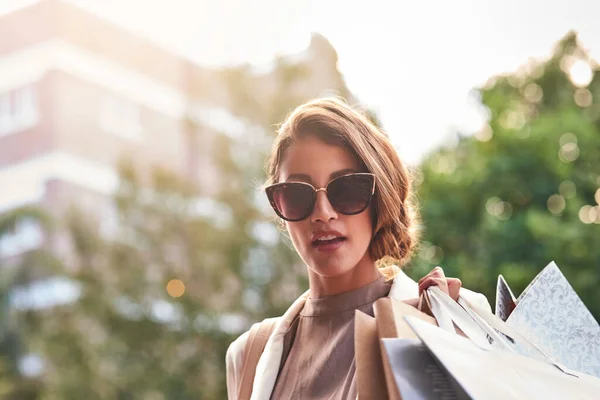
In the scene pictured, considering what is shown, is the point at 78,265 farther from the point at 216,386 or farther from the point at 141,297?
the point at 216,386

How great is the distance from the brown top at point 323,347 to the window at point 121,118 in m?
26.0

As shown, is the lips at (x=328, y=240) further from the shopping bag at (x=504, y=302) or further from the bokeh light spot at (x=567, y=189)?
the bokeh light spot at (x=567, y=189)

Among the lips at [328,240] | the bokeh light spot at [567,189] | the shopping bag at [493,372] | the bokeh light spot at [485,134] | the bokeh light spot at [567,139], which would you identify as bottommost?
the shopping bag at [493,372]

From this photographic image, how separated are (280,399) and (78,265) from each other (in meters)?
14.6

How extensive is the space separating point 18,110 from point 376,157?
87.8 feet

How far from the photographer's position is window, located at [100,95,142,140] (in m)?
26.9

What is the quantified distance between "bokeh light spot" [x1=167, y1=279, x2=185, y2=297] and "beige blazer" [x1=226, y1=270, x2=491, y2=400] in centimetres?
1308

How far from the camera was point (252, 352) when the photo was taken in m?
1.73

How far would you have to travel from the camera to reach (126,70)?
90.2 feet

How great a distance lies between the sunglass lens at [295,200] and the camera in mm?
1531

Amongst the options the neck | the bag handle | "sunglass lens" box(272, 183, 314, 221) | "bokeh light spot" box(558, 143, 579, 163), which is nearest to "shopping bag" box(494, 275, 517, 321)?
the neck

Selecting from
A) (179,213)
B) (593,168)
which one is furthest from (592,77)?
(179,213)

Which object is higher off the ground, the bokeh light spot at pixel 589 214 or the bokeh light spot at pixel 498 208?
the bokeh light spot at pixel 498 208

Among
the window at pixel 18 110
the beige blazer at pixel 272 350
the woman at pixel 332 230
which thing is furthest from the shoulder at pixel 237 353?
the window at pixel 18 110
